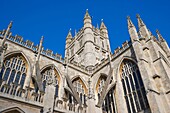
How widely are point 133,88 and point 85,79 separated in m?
6.14

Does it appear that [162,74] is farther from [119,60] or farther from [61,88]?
[61,88]

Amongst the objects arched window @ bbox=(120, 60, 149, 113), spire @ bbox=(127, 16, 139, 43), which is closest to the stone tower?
arched window @ bbox=(120, 60, 149, 113)

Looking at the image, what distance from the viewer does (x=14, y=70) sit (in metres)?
14.8

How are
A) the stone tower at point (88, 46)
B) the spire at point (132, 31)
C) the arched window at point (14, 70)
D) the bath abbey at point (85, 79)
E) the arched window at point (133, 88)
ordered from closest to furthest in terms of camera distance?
the bath abbey at point (85, 79), the arched window at point (133, 88), the arched window at point (14, 70), the spire at point (132, 31), the stone tower at point (88, 46)

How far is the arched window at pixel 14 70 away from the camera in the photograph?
14.1m

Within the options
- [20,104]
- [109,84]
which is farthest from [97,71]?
[20,104]

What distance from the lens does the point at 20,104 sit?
1046 cm

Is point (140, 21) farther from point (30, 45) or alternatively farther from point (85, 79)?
point (30, 45)

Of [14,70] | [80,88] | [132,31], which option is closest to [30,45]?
[14,70]

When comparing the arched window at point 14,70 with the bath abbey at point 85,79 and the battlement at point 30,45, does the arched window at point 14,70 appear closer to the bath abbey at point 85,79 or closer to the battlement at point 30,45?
the bath abbey at point 85,79

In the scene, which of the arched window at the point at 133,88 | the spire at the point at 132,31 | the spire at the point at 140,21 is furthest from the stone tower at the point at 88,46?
the spire at the point at 140,21

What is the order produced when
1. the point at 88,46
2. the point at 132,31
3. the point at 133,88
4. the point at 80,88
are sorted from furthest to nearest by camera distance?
the point at 88,46
the point at 80,88
the point at 132,31
the point at 133,88

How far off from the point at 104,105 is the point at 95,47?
1295 cm

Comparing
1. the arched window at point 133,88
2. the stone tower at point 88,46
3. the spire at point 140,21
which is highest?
the stone tower at point 88,46
